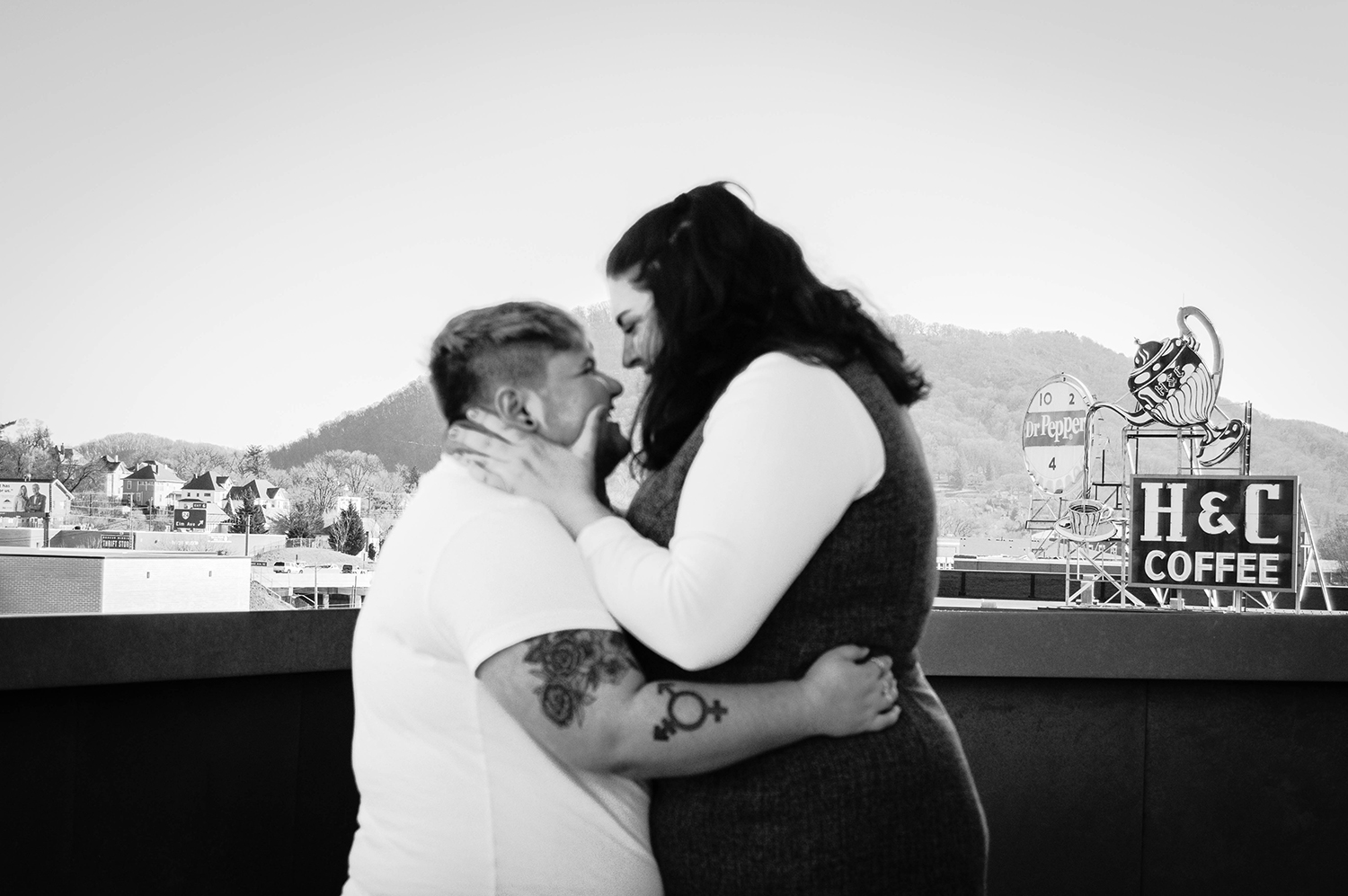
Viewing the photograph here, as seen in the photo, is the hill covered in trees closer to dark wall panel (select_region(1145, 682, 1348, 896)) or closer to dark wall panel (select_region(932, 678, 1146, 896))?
dark wall panel (select_region(1145, 682, 1348, 896))

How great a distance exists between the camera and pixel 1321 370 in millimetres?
26422

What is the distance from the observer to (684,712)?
1.08 meters

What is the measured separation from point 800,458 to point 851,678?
22 centimetres

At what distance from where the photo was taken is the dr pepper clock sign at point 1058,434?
1213 cm

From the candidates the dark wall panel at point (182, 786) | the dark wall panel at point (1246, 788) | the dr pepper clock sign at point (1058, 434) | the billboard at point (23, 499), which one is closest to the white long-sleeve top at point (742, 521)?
the dark wall panel at point (182, 786)

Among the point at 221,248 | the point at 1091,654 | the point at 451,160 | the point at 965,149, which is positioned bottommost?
the point at 1091,654

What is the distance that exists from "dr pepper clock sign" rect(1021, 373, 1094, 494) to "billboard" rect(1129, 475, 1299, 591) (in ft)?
25.8

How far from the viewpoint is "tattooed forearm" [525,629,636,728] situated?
40.8 inches

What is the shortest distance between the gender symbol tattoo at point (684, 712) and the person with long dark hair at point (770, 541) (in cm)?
3

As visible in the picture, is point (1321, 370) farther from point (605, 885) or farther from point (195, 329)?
point (605, 885)

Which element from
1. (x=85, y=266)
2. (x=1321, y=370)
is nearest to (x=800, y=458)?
(x=85, y=266)

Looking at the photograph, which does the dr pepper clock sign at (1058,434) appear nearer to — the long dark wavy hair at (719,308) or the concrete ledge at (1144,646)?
the concrete ledge at (1144,646)

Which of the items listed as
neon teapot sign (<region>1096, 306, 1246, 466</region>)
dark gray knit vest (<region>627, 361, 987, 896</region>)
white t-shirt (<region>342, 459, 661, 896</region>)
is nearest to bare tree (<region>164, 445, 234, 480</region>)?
white t-shirt (<region>342, 459, 661, 896</region>)

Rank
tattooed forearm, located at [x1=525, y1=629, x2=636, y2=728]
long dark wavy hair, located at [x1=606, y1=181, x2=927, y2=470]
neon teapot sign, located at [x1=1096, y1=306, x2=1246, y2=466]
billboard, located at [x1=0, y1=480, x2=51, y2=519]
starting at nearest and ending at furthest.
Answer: tattooed forearm, located at [x1=525, y1=629, x2=636, y2=728] < long dark wavy hair, located at [x1=606, y1=181, x2=927, y2=470] < billboard, located at [x1=0, y1=480, x2=51, y2=519] < neon teapot sign, located at [x1=1096, y1=306, x2=1246, y2=466]
